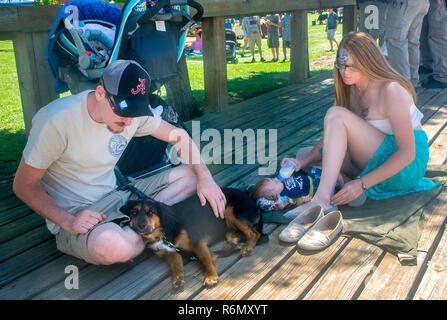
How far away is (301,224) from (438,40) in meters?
5.32

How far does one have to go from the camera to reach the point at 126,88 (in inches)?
90.9

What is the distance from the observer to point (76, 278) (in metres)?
2.49

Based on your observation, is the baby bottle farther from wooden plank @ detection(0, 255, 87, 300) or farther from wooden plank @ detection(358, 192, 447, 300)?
wooden plank @ detection(0, 255, 87, 300)

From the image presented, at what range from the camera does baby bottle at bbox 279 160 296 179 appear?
131 inches

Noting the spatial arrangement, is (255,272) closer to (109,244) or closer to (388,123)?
(109,244)

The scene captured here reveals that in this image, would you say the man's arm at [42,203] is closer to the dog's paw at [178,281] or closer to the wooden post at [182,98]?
the dog's paw at [178,281]

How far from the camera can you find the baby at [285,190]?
3188 millimetres

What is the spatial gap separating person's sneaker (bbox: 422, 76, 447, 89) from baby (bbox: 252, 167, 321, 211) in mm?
4390

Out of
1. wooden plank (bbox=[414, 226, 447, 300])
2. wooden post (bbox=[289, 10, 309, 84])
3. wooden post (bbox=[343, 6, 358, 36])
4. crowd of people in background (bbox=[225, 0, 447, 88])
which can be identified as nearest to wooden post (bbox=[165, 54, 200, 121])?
wooden post (bbox=[289, 10, 309, 84])

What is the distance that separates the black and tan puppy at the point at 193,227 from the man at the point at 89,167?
7 cm

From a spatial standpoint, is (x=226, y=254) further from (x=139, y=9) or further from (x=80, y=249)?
(x=139, y=9)

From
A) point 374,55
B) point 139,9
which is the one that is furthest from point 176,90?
point 374,55

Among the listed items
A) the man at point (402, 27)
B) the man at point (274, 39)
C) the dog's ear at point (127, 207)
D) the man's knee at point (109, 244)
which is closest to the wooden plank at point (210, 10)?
the man at point (402, 27)

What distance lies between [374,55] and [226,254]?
65.2 inches
